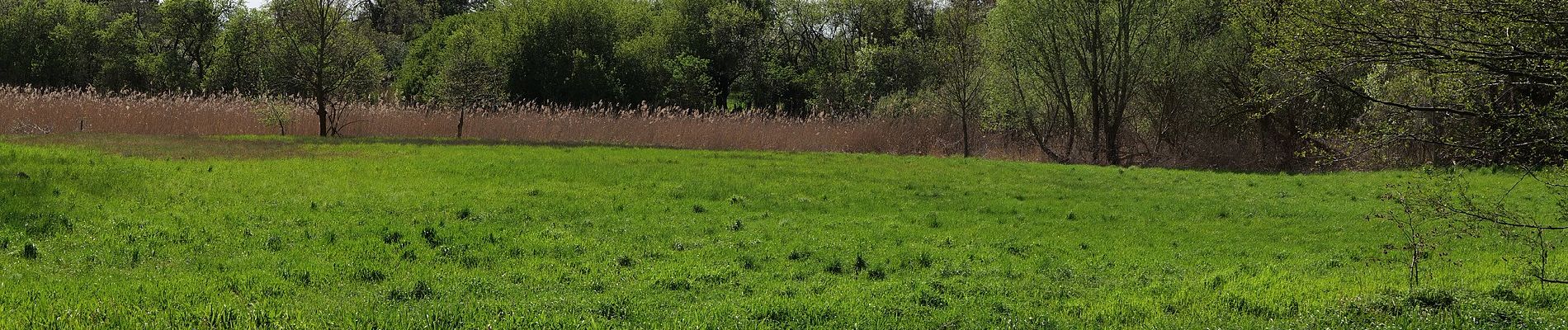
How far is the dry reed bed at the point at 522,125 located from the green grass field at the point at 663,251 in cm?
667

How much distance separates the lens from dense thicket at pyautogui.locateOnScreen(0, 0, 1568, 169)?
8453mm

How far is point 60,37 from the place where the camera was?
48156mm

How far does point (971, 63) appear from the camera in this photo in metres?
34.5

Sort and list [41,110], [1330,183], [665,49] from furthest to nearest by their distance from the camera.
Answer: [665,49] < [41,110] < [1330,183]

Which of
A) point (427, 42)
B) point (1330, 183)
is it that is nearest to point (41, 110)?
point (427, 42)

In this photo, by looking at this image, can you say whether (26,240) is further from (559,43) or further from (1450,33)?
(559,43)

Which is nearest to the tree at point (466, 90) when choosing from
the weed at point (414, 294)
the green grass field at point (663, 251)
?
the green grass field at point (663, 251)

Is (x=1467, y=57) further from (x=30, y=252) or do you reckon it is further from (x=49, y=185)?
(x=49, y=185)

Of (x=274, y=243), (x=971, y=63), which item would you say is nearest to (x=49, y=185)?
(x=274, y=243)

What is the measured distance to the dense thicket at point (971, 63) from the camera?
333 inches

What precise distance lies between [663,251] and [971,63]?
25.5 m

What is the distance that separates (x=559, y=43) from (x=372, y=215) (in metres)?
34.8

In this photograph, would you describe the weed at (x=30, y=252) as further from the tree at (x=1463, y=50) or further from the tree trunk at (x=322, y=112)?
the tree trunk at (x=322, y=112)

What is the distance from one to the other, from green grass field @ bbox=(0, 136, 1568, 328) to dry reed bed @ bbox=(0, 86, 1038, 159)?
21.9 ft
